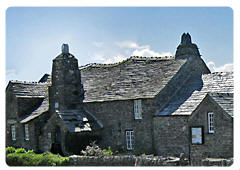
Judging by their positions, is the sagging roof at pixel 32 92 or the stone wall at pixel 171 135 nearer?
the stone wall at pixel 171 135

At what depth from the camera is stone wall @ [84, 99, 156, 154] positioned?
2908 cm

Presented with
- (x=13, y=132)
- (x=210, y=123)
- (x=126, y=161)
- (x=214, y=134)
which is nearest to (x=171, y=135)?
(x=210, y=123)

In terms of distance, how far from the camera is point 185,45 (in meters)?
35.7

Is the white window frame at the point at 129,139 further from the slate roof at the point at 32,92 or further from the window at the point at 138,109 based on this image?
the slate roof at the point at 32,92

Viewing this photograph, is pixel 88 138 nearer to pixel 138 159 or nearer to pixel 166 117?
pixel 166 117

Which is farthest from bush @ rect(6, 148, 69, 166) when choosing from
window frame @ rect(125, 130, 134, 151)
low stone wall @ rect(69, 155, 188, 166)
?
window frame @ rect(125, 130, 134, 151)

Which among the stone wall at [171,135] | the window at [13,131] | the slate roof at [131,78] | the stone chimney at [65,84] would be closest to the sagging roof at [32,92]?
the stone chimney at [65,84]

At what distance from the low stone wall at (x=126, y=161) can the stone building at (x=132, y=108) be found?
14.6ft

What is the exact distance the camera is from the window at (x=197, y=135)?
84.0 ft

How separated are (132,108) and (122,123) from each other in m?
1.44

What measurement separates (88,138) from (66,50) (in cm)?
794

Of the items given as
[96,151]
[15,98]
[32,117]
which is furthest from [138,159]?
[15,98]

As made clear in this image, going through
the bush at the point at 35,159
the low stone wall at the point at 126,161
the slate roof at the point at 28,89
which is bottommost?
the bush at the point at 35,159

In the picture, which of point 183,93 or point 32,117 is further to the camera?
point 32,117
